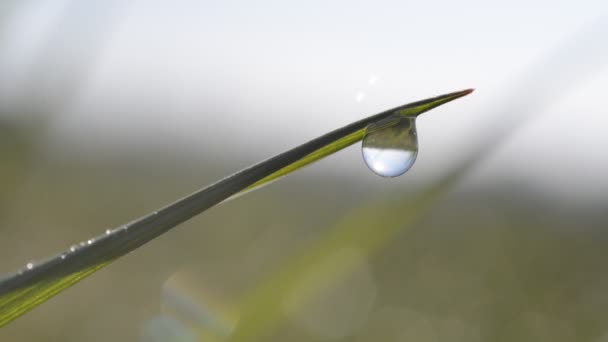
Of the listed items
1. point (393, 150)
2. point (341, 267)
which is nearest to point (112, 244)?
point (393, 150)

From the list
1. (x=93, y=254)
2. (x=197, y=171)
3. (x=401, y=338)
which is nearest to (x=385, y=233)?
(x=93, y=254)

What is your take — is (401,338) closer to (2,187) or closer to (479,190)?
(2,187)

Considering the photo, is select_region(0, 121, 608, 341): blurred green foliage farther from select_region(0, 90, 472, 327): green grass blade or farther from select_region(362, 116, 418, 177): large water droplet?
select_region(0, 90, 472, 327): green grass blade

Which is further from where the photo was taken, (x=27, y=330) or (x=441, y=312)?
(x=441, y=312)

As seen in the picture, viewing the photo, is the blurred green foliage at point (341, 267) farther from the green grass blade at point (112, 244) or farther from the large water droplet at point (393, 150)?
the green grass blade at point (112, 244)

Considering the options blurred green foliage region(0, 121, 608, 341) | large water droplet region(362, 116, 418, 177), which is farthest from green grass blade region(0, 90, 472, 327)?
blurred green foliage region(0, 121, 608, 341)

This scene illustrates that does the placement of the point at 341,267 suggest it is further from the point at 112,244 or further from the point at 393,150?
the point at 112,244
